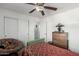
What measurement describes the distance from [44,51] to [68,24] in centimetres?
44

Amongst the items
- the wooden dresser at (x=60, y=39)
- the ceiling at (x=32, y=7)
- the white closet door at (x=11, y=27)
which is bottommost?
the wooden dresser at (x=60, y=39)

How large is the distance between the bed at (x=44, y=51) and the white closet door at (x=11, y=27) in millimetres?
223

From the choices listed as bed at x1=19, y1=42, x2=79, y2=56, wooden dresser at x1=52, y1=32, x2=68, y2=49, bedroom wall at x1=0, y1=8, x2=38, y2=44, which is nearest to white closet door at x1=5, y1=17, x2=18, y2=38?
bedroom wall at x1=0, y1=8, x2=38, y2=44

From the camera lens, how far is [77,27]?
43.6 inches

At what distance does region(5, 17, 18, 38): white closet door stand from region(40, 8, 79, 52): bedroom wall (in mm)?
320

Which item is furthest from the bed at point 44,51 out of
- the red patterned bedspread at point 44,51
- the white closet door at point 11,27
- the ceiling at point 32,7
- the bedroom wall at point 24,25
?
the ceiling at point 32,7

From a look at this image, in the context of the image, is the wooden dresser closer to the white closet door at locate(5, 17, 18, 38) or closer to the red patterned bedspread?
the red patterned bedspread

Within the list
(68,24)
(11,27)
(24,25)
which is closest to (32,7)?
(24,25)

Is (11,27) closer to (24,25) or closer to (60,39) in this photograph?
(24,25)

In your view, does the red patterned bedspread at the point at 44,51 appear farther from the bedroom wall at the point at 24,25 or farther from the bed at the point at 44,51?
the bedroom wall at the point at 24,25

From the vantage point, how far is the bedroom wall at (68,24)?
1114 mm

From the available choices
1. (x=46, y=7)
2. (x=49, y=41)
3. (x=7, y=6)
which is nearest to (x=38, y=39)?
(x=49, y=41)

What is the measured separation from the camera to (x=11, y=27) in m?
1.12

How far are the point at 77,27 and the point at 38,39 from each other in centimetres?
49
